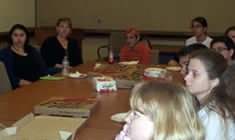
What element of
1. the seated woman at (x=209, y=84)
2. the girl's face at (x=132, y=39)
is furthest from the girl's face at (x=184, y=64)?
the girl's face at (x=132, y=39)

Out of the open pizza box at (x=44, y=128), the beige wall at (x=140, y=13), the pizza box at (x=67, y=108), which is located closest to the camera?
the open pizza box at (x=44, y=128)

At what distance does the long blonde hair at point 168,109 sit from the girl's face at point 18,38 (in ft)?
8.61

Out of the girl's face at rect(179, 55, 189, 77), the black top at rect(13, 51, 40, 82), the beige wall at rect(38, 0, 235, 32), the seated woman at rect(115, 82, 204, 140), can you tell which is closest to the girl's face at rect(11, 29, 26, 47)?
the black top at rect(13, 51, 40, 82)

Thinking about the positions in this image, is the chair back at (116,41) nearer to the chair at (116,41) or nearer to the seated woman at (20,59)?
the chair at (116,41)

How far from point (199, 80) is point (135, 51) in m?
2.57

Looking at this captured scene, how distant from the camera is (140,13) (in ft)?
20.6

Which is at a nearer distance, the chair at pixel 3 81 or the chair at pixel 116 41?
the chair at pixel 3 81

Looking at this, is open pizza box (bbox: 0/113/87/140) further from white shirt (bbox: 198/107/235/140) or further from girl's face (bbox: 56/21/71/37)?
girl's face (bbox: 56/21/71/37)

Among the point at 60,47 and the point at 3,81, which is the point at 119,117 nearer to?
the point at 3,81

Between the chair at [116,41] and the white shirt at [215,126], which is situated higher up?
the chair at [116,41]

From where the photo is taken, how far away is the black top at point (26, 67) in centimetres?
340

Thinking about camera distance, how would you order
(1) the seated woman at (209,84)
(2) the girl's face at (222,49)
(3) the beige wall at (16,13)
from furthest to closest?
(3) the beige wall at (16,13) → (2) the girl's face at (222,49) → (1) the seated woman at (209,84)

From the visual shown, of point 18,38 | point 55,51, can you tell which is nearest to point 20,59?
point 18,38

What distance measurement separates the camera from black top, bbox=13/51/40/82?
3.40 m
